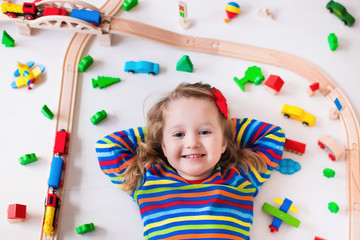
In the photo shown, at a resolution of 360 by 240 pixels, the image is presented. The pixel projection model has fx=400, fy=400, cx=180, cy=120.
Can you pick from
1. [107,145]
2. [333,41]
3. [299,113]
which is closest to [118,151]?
[107,145]

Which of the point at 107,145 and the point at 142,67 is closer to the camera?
the point at 107,145

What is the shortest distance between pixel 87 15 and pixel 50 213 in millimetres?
667

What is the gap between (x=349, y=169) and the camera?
1.29 m

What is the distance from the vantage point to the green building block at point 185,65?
53.7 inches

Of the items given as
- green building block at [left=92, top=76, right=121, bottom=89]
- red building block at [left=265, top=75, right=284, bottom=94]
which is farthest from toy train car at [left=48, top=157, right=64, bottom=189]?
red building block at [left=265, top=75, right=284, bottom=94]

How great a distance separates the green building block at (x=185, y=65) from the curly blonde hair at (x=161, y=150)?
0.53 ft

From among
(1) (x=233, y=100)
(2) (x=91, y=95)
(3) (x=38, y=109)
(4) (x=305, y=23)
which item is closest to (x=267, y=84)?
(1) (x=233, y=100)

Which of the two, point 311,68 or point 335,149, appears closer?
point 335,149

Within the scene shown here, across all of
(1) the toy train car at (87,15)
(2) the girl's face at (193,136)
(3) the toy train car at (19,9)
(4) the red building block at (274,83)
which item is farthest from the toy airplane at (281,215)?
(3) the toy train car at (19,9)

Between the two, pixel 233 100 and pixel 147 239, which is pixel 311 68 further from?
pixel 147 239

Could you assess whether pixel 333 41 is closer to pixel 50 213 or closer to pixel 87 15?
pixel 87 15

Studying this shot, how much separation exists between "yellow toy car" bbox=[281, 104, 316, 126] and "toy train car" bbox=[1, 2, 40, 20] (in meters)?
0.91

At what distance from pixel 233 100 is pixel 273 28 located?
0.36 m

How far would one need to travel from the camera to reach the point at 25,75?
135cm
